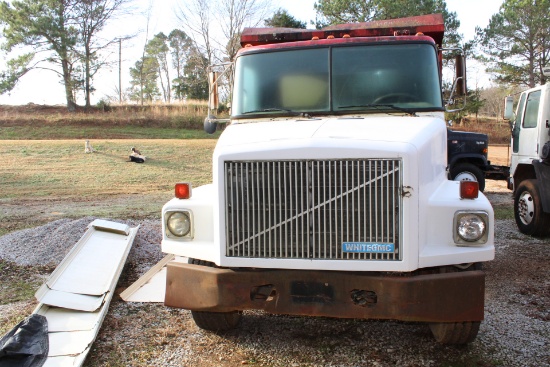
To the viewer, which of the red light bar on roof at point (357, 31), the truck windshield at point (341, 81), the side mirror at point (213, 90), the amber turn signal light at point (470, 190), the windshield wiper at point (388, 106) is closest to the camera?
the amber turn signal light at point (470, 190)

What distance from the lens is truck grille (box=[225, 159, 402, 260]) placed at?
375 centimetres

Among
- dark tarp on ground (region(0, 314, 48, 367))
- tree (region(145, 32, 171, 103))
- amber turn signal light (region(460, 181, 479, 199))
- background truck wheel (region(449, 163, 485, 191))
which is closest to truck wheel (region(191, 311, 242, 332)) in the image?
dark tarp on ground (region(0, 314, 48, 367))

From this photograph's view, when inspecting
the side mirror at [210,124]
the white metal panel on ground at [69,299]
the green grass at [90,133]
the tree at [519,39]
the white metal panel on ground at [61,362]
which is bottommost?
the white metal panel on ground at [61,362]

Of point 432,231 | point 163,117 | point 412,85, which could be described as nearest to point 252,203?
Answer: point 432,231

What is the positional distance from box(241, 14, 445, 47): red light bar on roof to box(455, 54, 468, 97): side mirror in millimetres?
700

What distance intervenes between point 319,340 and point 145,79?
6331 centimetres

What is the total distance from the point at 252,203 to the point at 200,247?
0.60m

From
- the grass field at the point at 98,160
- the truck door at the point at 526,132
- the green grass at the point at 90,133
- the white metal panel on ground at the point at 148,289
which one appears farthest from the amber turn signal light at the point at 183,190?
the green grass at the point at 90,133

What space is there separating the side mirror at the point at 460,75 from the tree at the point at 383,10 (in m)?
29.4

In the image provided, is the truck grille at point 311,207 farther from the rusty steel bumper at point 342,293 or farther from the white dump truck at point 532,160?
the white dump truck at point 532,160

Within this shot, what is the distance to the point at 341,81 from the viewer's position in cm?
532

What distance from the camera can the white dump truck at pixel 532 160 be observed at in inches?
336

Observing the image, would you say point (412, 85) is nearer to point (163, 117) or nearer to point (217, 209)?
point (217, 209)

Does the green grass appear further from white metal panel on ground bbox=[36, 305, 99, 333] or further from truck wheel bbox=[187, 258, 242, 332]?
truck wheel bbox=[187, 258, 242, 332]
